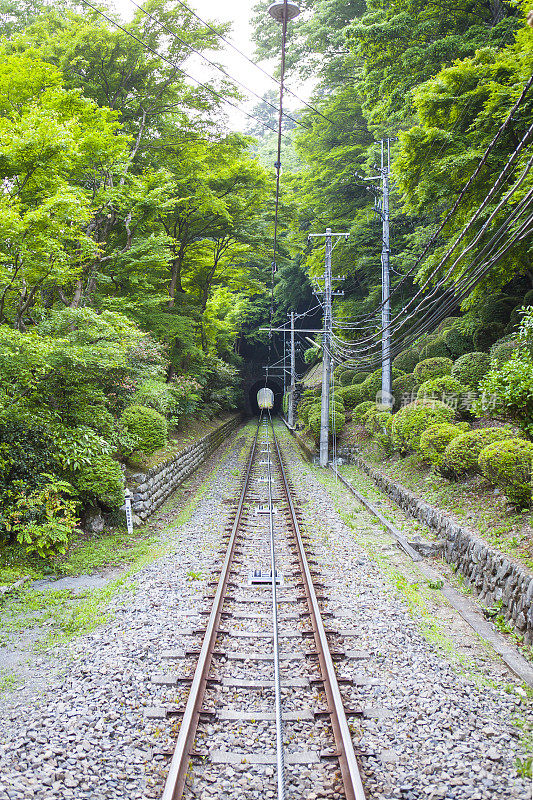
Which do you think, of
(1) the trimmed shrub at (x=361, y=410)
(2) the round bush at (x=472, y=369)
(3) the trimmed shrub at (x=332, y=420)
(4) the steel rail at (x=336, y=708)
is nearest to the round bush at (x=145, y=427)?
(4) the steel rail at (x=336, y=708)

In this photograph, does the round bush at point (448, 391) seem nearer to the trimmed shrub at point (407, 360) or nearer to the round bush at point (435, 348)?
the round bush at point (435, 348)

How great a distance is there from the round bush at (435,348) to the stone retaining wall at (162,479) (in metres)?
8.76

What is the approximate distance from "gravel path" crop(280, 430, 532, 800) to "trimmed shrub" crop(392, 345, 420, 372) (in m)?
13.9

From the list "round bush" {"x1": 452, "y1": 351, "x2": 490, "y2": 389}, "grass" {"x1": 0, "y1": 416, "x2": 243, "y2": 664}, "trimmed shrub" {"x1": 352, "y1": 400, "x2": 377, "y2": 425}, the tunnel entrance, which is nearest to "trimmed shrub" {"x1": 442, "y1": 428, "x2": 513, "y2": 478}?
"round bush" {"x1": 452, "y1": 351, "x2": 490, "y2": 389}

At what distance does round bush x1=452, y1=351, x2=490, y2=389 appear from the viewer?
1341cm

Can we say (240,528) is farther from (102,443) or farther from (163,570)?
(102,443)

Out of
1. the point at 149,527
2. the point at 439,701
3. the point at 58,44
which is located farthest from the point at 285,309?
the point at 439,701

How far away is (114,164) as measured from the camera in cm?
1220

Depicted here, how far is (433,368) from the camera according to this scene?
1580cm

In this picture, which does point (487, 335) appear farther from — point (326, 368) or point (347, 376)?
point (347, 376)

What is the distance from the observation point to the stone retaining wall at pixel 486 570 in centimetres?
606

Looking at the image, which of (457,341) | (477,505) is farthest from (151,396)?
(457,341)

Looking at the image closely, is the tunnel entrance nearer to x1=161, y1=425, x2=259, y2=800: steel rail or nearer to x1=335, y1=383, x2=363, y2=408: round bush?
x1=335, y1=383, x2=363, y2=408: round bush

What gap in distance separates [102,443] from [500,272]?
933 cm
